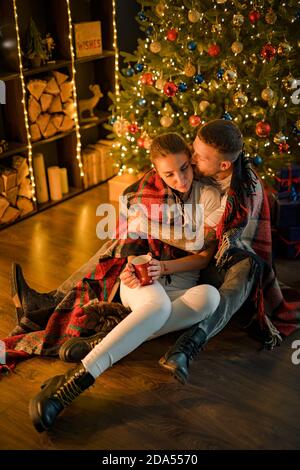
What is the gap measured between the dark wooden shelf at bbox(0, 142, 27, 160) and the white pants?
162 cm

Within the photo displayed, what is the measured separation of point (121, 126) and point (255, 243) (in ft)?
4.88

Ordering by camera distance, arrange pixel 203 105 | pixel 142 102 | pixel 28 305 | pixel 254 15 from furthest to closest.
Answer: pixel 142 102 → pixel 203 105 → pixel 254 15 → pixel 28 305

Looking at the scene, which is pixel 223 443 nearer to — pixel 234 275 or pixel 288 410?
pixel 288 410

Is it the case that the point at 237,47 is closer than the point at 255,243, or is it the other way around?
the point at 255,243

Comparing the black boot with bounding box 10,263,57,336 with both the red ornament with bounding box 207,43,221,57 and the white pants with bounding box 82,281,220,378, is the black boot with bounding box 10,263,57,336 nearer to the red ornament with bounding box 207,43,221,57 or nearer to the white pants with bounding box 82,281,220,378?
the white pants with bounding box 82,281,220,378

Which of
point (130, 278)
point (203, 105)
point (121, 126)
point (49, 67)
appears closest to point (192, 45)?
point (203, 105)

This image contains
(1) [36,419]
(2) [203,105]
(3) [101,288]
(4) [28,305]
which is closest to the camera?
(1) [36,419]

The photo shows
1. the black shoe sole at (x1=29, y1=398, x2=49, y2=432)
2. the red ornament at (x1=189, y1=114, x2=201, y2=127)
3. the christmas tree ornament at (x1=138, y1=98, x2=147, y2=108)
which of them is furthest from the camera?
the christmas tree ornament at (x1=138, y1=98, x2=147, y2=108)

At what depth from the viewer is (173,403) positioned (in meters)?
2.06

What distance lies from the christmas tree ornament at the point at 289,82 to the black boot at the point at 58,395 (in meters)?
2.04

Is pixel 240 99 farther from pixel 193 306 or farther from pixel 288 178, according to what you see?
pixel 193 306

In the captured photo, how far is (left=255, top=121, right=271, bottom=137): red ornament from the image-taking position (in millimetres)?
3082

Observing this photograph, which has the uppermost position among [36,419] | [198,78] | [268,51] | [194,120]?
[268,51]

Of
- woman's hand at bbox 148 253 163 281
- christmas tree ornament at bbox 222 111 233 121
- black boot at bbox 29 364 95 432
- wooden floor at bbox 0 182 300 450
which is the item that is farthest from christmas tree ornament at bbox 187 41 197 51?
black boot at bbox 29 364 95 432
